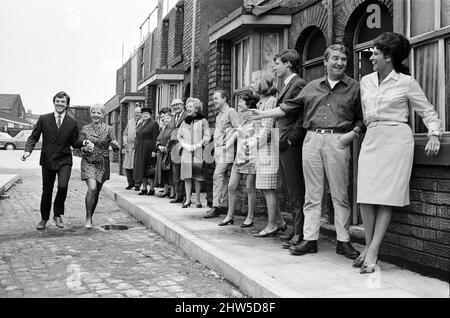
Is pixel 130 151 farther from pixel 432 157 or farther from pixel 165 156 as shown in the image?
pixel 432 157

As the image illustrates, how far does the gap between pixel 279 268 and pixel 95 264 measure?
2068 millimetres

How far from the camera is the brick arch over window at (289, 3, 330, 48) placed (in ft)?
20.1

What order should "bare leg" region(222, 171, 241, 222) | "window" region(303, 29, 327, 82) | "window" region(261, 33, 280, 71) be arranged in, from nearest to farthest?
1. "bare leg" region(222, 171, 241, 222)
2. "window" region(303, 29, 327, 82)
3. "window" region(261, 33, 280, 71)

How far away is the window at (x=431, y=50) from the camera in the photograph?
13.5 feet

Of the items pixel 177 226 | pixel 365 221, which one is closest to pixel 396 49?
pixel 365 221

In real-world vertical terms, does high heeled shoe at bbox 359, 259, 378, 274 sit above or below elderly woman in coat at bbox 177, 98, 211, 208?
below

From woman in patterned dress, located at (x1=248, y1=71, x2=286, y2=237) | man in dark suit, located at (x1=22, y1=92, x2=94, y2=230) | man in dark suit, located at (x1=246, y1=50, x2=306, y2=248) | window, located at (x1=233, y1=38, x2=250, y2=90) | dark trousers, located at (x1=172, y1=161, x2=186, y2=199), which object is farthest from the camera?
dark trousers, located at (x1=172, y1=161, x2=186, y2=199)

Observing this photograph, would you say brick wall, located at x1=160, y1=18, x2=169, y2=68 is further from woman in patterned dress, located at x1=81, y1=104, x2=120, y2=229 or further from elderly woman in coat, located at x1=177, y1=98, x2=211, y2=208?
woman in patterned dress, located at x1=81, y1=104, x2=120, y2=229

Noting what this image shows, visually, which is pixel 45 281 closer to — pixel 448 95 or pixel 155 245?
pixel 155 245

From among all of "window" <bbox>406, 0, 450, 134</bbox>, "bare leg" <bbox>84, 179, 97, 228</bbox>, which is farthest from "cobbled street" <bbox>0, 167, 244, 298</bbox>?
"window" <bbox>406, 0, 450, 134</bbox>

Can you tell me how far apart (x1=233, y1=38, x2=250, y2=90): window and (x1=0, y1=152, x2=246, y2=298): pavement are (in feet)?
9.83

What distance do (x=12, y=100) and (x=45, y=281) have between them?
97965 millimetres

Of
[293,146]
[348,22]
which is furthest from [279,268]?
[348,22]

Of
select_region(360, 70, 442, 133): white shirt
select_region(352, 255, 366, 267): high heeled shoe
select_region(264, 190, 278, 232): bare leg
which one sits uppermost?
select_region(360, 70, 442, 133): white shirt
